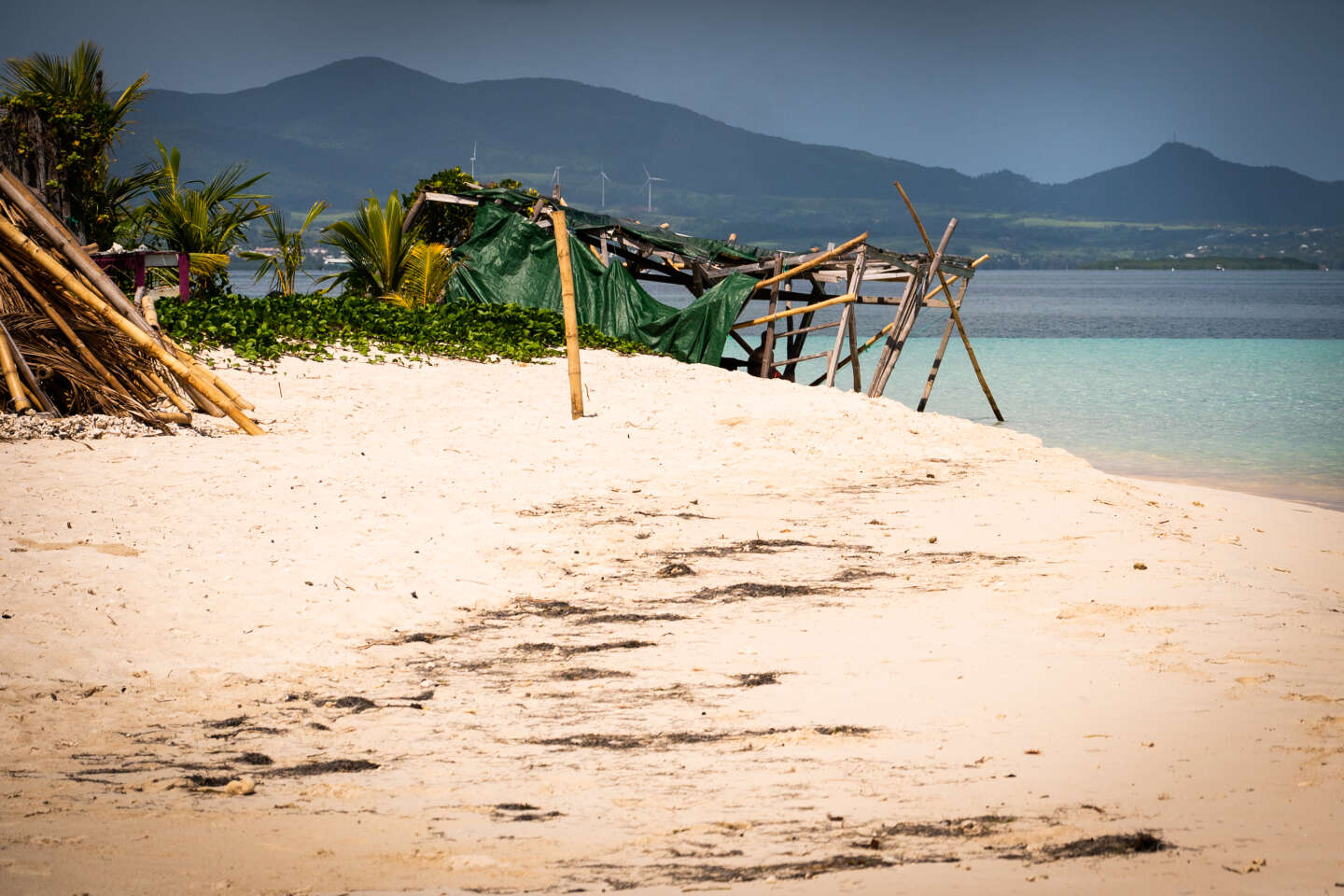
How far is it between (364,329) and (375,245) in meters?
4.96

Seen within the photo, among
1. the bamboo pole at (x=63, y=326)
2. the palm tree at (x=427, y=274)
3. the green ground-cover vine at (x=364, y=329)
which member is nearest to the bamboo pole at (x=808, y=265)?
the green ground-cover vine at (x=364, y=329)

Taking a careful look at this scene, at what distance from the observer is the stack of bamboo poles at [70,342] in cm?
956

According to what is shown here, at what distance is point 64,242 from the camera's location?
991cm

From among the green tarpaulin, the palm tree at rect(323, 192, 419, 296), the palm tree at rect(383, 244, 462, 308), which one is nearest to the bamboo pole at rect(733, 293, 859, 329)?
the green tarpaulin

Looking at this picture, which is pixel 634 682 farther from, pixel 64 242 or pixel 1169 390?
pixel 1169 390

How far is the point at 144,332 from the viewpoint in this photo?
987 centimetres

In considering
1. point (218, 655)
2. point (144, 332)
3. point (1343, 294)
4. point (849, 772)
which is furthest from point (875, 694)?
point (1343, 294)

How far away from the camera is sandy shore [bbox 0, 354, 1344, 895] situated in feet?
10.7

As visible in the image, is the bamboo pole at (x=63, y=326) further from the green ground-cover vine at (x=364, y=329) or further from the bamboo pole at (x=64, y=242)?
the green ground-cover vine at (x=364, y=329)

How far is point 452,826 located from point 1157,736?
102 inches

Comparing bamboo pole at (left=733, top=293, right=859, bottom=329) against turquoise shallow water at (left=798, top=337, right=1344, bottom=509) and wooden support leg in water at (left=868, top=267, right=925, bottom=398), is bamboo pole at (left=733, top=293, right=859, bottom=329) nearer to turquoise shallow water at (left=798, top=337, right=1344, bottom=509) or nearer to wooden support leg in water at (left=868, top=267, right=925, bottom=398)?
wooden support leg in water at (left=868, top=267, right=925, bottom=398)

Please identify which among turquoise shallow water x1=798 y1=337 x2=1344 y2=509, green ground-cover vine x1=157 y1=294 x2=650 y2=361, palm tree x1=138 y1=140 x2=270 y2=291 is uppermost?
palm tree x1=138 y1=140 x2=270 y2=291

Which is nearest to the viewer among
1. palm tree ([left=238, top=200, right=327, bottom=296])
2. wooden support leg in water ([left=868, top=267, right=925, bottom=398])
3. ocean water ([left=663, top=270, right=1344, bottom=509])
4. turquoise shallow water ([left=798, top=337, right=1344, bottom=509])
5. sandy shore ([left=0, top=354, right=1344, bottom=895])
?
sandy shore ([left=0, top=354, right=1344, bottom=895])

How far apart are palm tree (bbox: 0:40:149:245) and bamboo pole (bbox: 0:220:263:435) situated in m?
9.00
